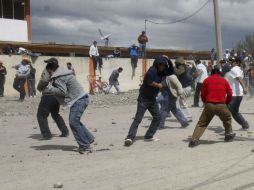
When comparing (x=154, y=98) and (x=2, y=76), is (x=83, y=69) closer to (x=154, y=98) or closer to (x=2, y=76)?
(x=2, y=76)

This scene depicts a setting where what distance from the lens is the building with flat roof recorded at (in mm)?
34188

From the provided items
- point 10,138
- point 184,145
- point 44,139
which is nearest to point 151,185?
point 184,145

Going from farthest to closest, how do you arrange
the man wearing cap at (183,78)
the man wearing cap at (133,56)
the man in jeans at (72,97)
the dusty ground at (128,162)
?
the man wearing cap at (133,56), the man wearing cap at (183,78), the man in jeans at (72,97), the dusty ground at (128,162)

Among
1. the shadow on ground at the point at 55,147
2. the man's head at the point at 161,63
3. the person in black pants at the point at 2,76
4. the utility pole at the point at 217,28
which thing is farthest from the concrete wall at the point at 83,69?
the man's head at the point at 161,63

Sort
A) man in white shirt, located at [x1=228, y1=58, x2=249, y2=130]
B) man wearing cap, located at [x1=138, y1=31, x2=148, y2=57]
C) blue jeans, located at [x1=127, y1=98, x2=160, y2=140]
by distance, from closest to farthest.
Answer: blue jeans, located at [x1=127, y1=98, x2=160, y2=140], man in white shirt, located at [x1=228, y1=58, x2=249, y2=130], man wearing cap, located at [x1=138, y1=31, x2=148, y2=57]

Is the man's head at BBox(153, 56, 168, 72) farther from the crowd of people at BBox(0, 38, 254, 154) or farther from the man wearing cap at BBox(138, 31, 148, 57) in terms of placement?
the man wearing cap at BBox(138, 31, 148, 57)

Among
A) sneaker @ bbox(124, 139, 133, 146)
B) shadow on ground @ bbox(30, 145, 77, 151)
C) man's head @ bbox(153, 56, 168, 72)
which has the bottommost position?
shadow on ground @ bbox(30, 145, 77, 151)

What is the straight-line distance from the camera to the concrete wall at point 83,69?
23.9m

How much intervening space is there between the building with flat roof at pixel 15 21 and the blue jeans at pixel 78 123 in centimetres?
2594

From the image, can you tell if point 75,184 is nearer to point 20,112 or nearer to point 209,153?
point 209,153

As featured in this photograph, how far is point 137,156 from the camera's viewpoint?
→ 8977 millimetres

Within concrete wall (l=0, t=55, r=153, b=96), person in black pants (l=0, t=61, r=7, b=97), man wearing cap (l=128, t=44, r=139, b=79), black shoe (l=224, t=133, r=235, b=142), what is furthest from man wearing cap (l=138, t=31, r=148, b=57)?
black shoe (l=224, t=133, r=235, b=142)

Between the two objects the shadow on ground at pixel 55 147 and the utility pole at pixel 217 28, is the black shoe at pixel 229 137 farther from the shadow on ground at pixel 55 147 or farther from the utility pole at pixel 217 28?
the utility pole at pixel 217 28

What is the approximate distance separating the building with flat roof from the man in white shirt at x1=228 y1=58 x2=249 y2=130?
80.7 feet
